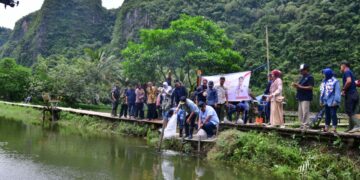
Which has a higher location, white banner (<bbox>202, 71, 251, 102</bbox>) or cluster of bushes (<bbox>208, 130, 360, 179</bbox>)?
white banner (<bbox>202, 71, 251, 102</bbox>)

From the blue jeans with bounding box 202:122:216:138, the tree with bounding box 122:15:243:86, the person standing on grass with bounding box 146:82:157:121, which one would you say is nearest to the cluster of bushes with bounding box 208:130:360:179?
the blue jeans with bounding box 202:122:216:138

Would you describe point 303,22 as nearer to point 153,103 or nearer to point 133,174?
point 153,103

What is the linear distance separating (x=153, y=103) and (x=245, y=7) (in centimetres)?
4624

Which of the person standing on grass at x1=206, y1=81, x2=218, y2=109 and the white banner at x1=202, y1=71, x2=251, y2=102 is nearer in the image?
the person standing on grass at x1=206, y1=81, x2=218, y2=109

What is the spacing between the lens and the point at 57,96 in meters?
33.5

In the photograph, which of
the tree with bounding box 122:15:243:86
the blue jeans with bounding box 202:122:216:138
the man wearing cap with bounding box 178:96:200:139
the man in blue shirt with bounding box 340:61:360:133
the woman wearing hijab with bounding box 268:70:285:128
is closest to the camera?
the man in blue shirt with bounding box 340:61:360:133

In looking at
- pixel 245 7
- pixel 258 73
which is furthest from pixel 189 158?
pixel 245 7

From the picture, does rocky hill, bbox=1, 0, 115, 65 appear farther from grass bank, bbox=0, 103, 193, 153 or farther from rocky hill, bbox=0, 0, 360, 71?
grass bank, bbox=0, 103, 193, 153

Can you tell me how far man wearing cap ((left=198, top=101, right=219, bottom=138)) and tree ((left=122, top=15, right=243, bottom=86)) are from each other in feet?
40.5

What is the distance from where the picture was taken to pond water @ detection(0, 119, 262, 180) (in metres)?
7.99

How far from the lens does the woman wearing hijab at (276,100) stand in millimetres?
9992

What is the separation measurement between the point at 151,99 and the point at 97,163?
6039 millimetres

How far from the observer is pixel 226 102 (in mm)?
12141

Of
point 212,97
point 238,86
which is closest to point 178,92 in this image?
point 212,97
